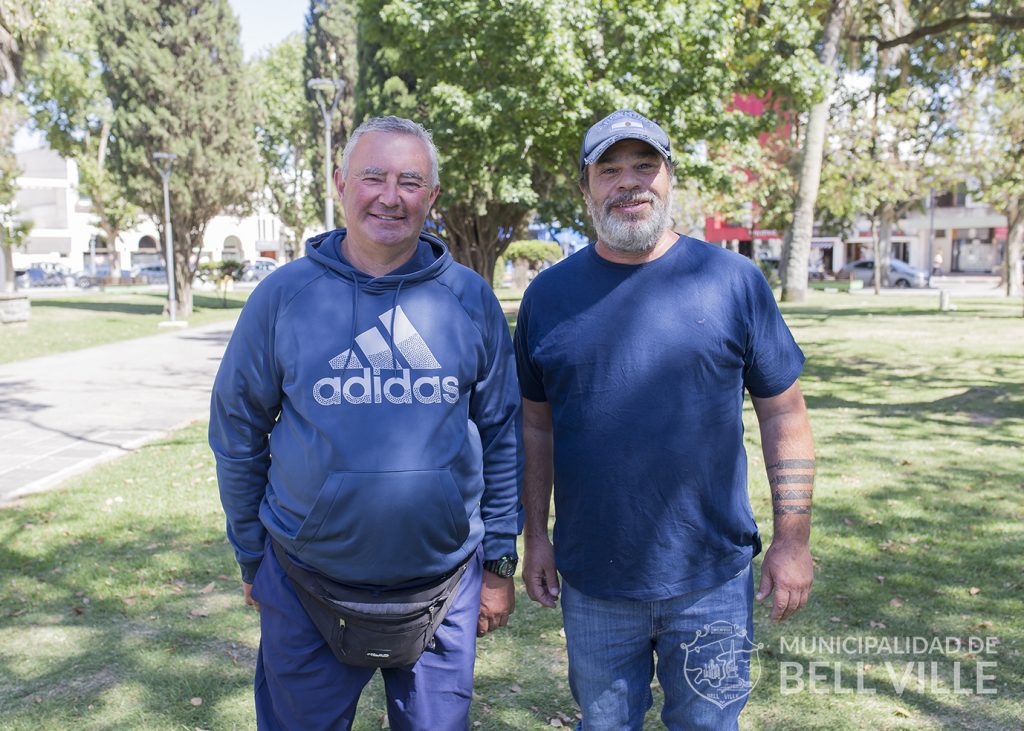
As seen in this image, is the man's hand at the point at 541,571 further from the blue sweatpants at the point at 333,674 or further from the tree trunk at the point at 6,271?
the tree trunk at the point at 6,271

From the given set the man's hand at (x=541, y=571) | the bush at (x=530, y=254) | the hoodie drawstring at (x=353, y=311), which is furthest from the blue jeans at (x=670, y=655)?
the bush at (x=530, y=254)

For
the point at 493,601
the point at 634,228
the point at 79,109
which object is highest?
the point at 79,109

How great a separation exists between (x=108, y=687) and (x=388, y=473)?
2.38 metres

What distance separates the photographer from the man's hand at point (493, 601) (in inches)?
99.2

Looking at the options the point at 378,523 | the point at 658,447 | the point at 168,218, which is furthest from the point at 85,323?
the point at 658,447

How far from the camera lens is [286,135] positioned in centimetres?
4909

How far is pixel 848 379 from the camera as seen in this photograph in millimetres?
12195

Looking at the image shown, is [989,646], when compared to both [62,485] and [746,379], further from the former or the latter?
[62,485]

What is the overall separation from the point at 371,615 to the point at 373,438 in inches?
17.3

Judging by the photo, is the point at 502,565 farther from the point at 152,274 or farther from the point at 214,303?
the point at 152,274

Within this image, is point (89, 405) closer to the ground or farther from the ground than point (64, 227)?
closer to the ground

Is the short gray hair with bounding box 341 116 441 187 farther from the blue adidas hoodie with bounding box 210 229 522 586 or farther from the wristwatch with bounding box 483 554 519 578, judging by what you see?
the wristwatch with bounding box 483 554 519 578

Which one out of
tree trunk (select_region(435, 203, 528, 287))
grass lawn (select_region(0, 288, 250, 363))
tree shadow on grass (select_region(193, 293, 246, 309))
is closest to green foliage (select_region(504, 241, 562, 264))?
tree trunk (select_region(435, 203, 528, 287))

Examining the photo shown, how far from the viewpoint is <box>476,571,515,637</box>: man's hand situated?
8.27 feet
